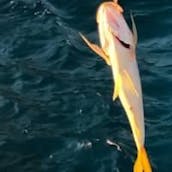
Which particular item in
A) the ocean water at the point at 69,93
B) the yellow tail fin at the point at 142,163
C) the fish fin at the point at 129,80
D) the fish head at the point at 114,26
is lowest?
the ocean water at the point at 69,93

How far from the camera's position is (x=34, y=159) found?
219 inches

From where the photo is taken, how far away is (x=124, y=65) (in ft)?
10.5

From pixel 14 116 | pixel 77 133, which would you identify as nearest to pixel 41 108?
pixel 14 116

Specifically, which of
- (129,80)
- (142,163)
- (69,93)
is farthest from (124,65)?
(69,93)

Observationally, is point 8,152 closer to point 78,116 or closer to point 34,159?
point 34,159

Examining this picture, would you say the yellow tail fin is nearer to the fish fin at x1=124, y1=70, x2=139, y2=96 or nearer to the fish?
the fish

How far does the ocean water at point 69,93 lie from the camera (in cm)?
561

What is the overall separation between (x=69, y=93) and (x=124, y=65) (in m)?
3.37

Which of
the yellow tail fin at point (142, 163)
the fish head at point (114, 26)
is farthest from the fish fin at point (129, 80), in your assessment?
the yellow tail fin at point (142, 163)

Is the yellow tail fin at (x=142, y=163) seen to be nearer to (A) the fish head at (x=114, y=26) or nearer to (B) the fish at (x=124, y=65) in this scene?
(B) the fish at (x=124, y=65)

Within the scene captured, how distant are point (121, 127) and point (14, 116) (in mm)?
1135

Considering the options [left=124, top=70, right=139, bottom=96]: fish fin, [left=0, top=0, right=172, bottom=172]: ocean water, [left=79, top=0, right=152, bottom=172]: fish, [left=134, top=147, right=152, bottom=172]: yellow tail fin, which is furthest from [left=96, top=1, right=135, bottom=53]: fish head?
[left=0, top=0, right=172, bottom=172]: ocean water

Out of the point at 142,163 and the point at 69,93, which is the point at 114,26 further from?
the point at 69,93

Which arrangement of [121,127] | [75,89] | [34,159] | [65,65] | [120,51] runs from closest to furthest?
[120,51] → [34,159] → [121,127] → [75,89] → [65,65]
